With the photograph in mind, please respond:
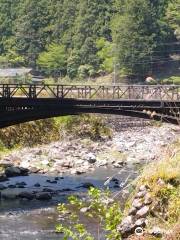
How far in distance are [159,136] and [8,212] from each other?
137ft

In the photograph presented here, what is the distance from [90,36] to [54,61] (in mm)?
9606

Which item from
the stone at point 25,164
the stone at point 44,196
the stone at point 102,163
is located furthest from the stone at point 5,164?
the stone at point 44,196

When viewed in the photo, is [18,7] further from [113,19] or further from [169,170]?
[169,170]

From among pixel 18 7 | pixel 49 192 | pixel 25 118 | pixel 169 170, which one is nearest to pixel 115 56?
pixel 18 7

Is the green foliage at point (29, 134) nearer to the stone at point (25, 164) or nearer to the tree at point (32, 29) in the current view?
the stone at point (25, 164)

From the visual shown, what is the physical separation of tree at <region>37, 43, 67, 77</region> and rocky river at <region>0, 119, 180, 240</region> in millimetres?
49917

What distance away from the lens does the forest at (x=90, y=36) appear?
377ft

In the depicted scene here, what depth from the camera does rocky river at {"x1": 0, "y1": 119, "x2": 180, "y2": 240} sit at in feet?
91.0

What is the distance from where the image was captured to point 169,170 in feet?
34.1

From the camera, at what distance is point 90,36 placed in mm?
125812

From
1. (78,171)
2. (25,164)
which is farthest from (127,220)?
(25,164)

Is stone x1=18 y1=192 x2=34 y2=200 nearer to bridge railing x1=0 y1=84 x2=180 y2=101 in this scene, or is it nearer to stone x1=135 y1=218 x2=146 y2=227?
bridge railing x1=0 y1=84 x2=180 y2=101

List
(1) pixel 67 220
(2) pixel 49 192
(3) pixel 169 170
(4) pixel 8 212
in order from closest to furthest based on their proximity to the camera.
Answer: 1. (3) pixel 169 170
2. (1) pixel 67 220
3. (4) pixel 8 212
4. (2) pixel 49 192

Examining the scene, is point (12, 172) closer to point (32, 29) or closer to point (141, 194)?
point (141, 194)
